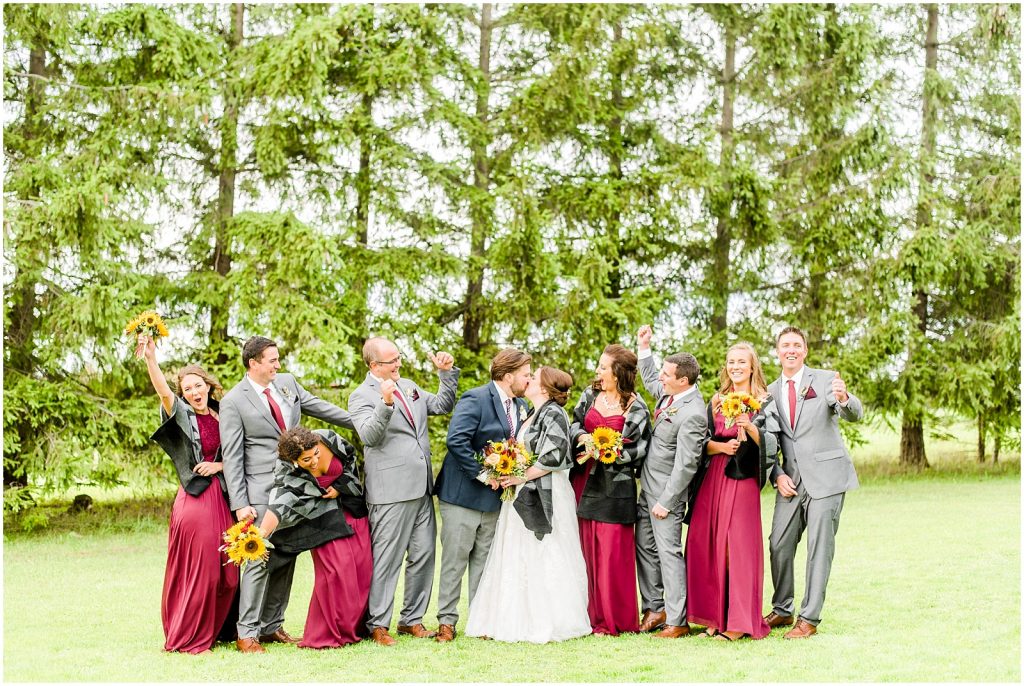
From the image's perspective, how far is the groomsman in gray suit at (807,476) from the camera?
21.2ft

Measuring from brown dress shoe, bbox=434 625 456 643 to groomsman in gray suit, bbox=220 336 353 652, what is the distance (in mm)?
931

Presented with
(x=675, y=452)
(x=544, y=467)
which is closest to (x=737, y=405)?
(x=675, y=452)

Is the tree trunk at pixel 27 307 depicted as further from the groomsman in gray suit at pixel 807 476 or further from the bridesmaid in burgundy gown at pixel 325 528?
the groomsman in gray suit at pixel 807 476

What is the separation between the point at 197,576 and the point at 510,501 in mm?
1941

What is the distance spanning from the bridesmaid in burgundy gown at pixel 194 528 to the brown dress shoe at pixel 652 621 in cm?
259

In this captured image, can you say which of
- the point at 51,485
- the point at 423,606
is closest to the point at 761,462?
the point at 423,606

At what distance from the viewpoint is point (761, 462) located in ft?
21.4

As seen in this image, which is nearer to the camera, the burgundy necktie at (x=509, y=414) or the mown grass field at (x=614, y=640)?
the mown grass field at (x=614, y=640)

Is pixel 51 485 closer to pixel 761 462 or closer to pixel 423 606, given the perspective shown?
pixel 423 606

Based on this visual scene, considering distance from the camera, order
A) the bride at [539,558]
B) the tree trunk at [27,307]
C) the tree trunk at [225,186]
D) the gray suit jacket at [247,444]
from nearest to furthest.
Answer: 1. the gray suit jacket at [247,444]
2. the bride at [539,558]
3. the tree trunk at [27,307]
4. the tree trunk at [225,186]

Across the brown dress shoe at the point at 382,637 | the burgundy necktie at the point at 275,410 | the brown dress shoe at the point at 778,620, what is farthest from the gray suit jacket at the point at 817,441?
the burgundy necktie at the point at 275,410

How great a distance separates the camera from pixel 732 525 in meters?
6.45

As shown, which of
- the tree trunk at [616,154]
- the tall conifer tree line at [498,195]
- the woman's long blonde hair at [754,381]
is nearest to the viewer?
the woman's long blonde hair at [754,381]

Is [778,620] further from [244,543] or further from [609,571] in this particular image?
[244,543]
